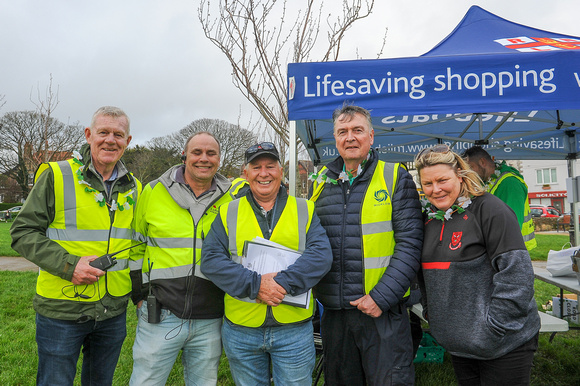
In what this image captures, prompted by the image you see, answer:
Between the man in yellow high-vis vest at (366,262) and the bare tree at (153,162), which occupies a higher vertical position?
the bare tree at (153,162)

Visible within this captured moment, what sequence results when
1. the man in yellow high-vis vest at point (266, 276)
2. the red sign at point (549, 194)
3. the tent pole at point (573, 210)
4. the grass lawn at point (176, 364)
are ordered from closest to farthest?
the man in yellow high-vis vest at point (266, 276) < the grass lawn at point (176, 364) < the tent pole at point (573, 210) < the red sign at point (549, 194)

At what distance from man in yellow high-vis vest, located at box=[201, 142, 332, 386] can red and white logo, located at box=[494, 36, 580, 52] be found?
2452 mm

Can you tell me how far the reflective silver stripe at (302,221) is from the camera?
6.95 ft

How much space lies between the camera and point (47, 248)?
2.04 m

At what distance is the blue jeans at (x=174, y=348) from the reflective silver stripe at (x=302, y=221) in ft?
2.53

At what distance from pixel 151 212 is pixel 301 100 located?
1.36 metres

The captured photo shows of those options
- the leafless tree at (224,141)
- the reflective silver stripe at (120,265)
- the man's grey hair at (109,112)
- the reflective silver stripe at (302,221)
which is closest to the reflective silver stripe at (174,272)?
the reflective silver stripe at (120,265)

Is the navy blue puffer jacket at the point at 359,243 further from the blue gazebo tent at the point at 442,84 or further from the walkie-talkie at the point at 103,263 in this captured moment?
the walkie-talkie at the point at 103,263

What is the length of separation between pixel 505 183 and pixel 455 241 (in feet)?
7.91

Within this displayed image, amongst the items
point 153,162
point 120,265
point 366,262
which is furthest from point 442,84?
point 153,162

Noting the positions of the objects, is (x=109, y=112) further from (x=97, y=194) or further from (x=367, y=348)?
(x=367, y=348)

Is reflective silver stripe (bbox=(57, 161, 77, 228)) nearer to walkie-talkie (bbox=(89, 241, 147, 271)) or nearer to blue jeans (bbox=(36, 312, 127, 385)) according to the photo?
walkie-talkie (bbox=(89, 241, 147, 271))

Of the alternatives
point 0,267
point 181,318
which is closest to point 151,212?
point 181,318

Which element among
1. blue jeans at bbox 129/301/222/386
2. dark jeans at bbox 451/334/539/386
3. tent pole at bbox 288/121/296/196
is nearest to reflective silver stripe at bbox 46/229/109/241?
blue jeans at bbox 129/301/222/386
